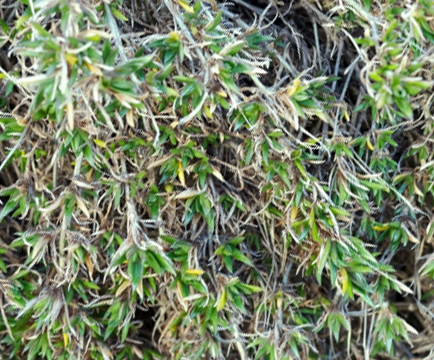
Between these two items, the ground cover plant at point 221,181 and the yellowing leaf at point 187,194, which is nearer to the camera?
the ground cover plant at point 221,181

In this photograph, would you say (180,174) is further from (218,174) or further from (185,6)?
(185,6)

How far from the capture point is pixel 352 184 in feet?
4.73

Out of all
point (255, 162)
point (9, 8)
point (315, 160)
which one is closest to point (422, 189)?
point (315, 160)

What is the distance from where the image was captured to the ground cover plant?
50.0 inches

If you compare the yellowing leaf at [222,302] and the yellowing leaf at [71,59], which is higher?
the yellowing leaf at [71,59]

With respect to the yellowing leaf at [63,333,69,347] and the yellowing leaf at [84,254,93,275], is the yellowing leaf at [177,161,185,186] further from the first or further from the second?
the yellowing leaf at [63,333,69,347]

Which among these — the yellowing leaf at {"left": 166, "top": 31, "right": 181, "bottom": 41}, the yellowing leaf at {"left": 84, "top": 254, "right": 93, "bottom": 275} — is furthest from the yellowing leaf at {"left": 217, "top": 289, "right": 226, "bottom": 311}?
the yellowing leaf at {"left": 166, "top": 31, "right": 181, "bottom": 41}

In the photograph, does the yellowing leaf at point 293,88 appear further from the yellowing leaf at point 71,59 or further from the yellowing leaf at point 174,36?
the yellowing leaf at point 71,59

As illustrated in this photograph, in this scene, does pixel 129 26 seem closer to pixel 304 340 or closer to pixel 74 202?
pixel 74 202

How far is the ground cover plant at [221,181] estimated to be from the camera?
1.27m

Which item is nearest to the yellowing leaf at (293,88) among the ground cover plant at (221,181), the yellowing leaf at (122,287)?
the ground cover plant at (221,181)

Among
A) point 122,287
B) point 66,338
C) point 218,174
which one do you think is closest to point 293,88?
Answer: point 218,174

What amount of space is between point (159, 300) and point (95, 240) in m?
0.34

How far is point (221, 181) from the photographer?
1502mm
